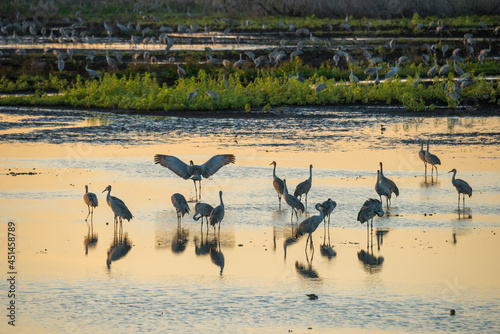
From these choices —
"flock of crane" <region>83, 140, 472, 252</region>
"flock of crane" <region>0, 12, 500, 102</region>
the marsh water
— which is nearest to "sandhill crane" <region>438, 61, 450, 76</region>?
"flock of crane" <region>0, 12, 500, 102</region>

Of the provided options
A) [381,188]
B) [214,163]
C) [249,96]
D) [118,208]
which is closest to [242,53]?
[249,96]

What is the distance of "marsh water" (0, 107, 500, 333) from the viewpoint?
8773 mm

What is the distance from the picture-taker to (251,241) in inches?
460

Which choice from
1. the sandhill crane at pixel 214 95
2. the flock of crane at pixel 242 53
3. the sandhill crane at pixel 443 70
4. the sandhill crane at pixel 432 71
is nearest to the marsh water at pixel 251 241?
the sandhill crane at pixel 214 95

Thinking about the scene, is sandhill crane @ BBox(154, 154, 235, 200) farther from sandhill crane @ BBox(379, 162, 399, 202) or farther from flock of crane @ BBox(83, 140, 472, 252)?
sandhill crane @ BBox(379, 162, 399, 202)

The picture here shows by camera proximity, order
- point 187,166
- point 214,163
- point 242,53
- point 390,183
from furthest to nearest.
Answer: point 242,53
point 214,163
point 187,166
point 390,183

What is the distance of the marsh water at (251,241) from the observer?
8.77 metres

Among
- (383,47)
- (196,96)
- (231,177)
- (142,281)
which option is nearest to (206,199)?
(231,177)

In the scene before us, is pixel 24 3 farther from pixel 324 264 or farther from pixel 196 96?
pixel 324 264

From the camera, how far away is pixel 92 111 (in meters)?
25.5

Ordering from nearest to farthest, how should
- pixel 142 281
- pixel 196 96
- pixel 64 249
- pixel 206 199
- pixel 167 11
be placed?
pixel 142 281, pixel 64 249, pixel 206 199, pixel 196 96, pixel 167 11

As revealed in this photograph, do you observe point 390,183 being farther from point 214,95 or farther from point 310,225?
point 214,95

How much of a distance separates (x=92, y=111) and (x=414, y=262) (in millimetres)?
16623

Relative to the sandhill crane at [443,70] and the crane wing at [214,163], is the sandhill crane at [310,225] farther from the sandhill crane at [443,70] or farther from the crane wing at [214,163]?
the sandhill crane at [443,70]
